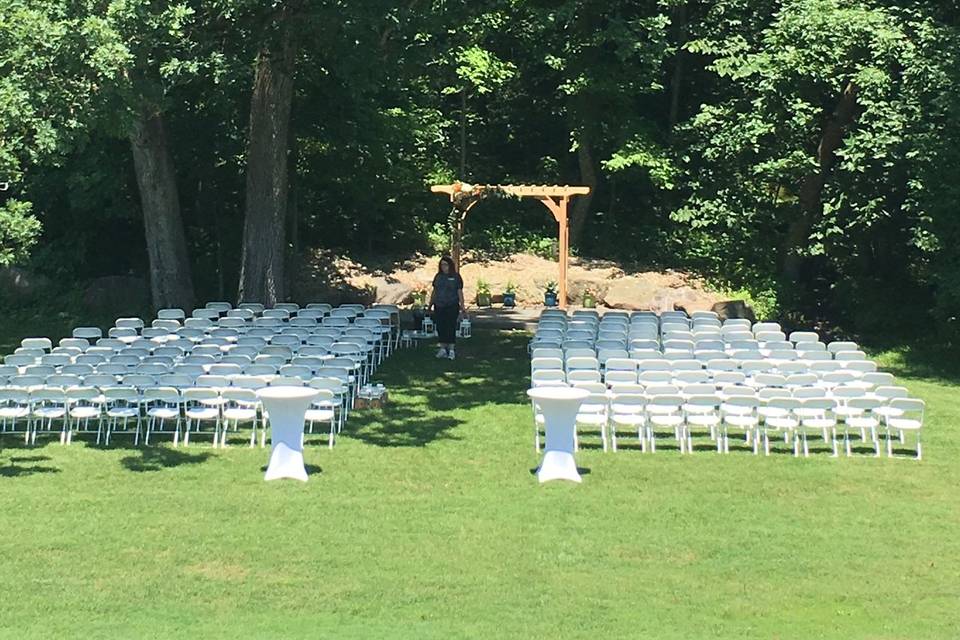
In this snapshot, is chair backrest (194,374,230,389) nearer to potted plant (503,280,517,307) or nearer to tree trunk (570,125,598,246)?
potted plant (503,280,517,307)

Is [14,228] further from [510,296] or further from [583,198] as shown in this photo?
[583,198]

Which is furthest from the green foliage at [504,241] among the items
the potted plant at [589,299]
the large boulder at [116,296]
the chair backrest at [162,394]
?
Answer: the chair backrest at [162,394]

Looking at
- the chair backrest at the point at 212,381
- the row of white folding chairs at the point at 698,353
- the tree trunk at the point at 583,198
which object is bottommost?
the chair backrest at the point at 212,381

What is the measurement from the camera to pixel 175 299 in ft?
72.9

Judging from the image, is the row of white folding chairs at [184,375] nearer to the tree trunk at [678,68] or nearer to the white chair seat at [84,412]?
the white chair seat at [84,412]

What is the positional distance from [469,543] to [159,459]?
171 inches

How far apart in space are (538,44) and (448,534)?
21135mm

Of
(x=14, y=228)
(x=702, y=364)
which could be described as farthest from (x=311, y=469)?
(x=14, y=228)

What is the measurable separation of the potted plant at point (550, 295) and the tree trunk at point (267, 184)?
20.6ft

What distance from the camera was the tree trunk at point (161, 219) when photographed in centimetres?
2134

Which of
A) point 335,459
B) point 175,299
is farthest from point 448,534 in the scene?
point 175,299

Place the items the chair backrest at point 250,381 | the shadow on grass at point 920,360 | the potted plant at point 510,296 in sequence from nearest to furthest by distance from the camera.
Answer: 1. the chair backrest at point 250,381
2. the shadow on grass at point 920,360
3. the potted plant at point 510,296

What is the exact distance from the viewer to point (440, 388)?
17.0 m

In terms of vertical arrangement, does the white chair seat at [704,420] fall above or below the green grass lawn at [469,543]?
above
